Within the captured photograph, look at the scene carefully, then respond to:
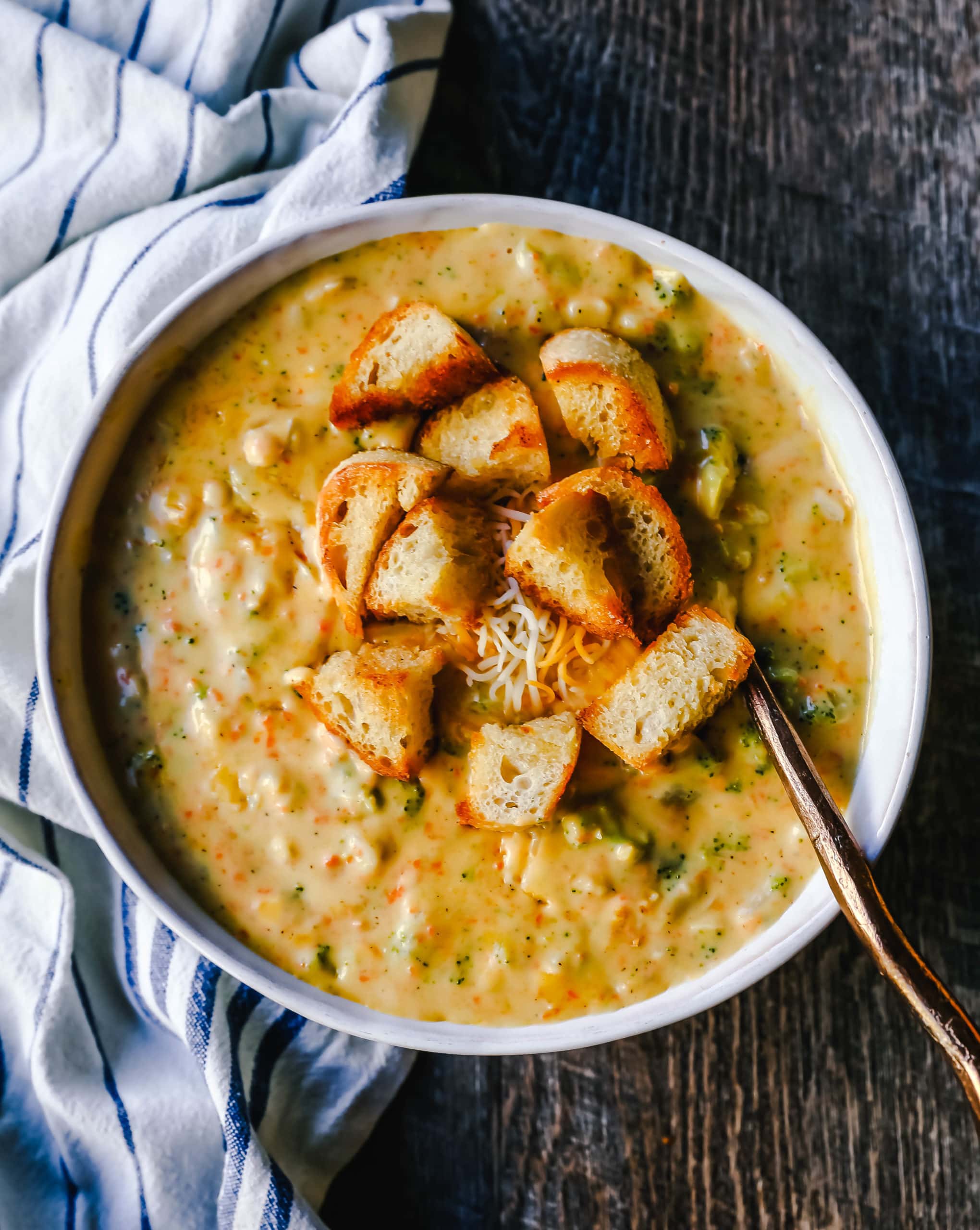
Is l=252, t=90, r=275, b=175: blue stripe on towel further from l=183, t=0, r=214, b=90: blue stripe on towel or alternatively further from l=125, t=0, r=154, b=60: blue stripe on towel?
l=125, t=0, r=154, b=60: blue stripe on towel

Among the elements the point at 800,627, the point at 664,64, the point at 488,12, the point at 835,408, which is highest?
the point at 488,12

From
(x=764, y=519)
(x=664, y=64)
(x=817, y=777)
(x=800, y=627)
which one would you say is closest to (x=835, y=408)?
(x=764, y=519)

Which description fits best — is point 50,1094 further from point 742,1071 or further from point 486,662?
point 742,1071

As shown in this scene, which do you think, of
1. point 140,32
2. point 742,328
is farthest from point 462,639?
point 140,32

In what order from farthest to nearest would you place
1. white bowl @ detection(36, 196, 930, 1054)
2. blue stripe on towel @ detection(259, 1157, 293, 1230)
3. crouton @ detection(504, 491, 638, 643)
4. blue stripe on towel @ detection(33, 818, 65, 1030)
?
blue stripe on towel @ detection(33, 818, 65, 1030), blue stripe on towel @ detection(259, 1157, 293, 1230), white bowl @ detection(36, 196, 930, 1054), crouton @ detection(504, 491, 638, 643)

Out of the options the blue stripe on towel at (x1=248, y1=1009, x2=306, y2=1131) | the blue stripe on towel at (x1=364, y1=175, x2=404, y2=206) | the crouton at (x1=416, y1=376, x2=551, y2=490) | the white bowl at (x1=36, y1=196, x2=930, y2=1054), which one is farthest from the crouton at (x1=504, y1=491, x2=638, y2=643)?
the blue stripe on towel at (x1=248, y1=1009, x2=306, y2=1131)
